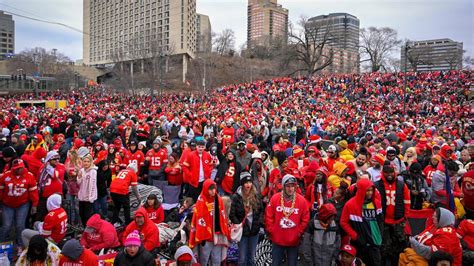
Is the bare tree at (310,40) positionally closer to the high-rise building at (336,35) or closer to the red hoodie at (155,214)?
the high-rise building at (336,35)

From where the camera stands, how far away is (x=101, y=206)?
780cm

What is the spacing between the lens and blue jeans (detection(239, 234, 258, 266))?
5508 mm

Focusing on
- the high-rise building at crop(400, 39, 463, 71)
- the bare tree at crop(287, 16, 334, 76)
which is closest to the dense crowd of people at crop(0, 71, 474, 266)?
the bare tree at crop(287, 16, 334, 76)

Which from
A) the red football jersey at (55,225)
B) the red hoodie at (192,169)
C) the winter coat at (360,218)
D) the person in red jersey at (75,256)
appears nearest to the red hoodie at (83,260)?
the person in red jersey at (75,256)

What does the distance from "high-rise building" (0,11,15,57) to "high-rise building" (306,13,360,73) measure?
11243cm

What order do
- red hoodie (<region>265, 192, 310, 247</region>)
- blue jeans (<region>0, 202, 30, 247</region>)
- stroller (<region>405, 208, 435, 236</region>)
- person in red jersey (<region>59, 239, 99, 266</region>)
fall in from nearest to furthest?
person in red jersey (<region>59, 239, 99, 266</region>) → red hoodie (<region>265, 192, 310, 247</region>) → stroller (<region>405, 208, 435, 236</region>) → blue jeans (<region>0, 202, 30, 247</region>)

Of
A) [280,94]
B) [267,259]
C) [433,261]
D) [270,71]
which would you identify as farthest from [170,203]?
[270,71]

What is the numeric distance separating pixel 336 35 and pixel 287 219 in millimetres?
68233

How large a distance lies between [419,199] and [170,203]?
521 centimetres

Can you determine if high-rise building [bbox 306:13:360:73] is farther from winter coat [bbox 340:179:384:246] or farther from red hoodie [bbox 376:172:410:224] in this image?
winter coat [bbox 340:179:384:246]

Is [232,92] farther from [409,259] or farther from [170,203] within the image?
[409,259]

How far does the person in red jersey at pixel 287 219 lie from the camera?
5.04 m

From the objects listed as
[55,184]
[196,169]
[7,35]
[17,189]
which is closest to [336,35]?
[196,169]

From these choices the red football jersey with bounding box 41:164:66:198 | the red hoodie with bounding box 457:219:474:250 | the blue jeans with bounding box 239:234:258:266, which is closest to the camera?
the red hoodie with bounding box 457:219:474:250
